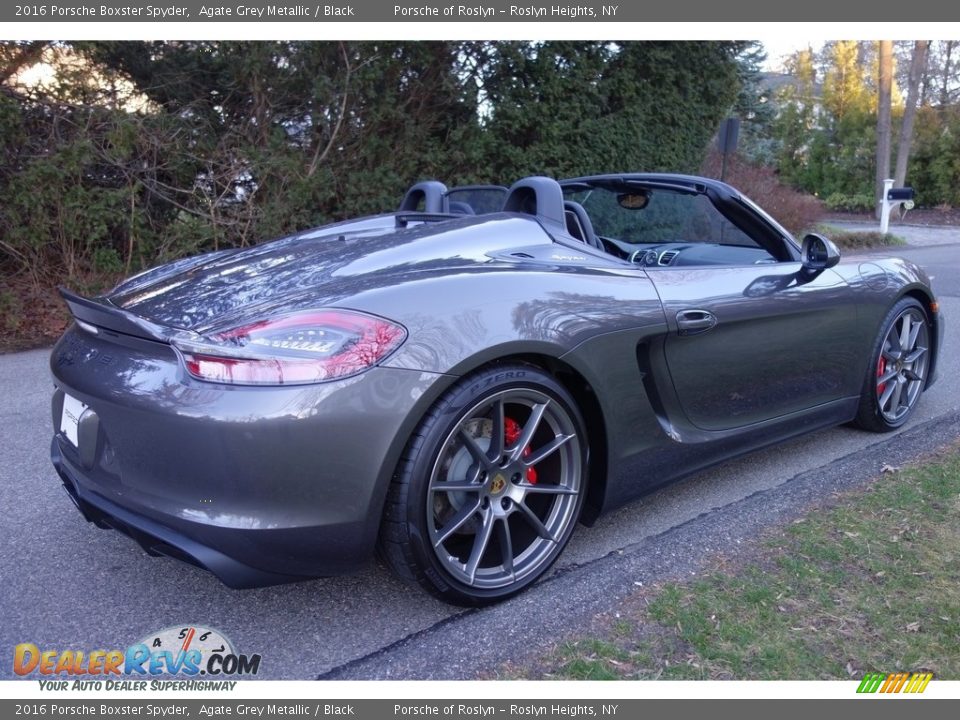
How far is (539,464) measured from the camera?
2.76 m

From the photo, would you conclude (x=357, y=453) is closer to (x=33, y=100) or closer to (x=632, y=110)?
(x=33, y=100)

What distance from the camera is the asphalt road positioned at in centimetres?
232

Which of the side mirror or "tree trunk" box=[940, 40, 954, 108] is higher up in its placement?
"tree trunk" box=[940, 40, 954, 108]

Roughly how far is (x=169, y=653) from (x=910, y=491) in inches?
116

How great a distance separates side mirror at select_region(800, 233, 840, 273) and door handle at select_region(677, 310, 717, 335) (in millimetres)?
850

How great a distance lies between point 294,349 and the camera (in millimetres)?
2113

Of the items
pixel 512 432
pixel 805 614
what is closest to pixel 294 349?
pixel 512 432

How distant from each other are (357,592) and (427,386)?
2.82 feet

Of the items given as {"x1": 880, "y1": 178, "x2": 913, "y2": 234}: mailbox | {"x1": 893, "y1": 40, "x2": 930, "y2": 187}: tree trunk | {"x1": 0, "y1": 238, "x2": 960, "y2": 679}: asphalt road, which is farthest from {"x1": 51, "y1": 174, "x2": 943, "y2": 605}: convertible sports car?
{"x1": 893, "y1": 40, "x2": 930, "y2": 187}: tree trunk

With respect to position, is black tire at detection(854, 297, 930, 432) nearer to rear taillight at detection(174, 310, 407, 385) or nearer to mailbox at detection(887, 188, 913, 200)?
rear taillight at detection(174, 310, 407, 385)

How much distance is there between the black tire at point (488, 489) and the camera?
228 cm

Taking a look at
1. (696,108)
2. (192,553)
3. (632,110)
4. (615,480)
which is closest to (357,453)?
(192,553)

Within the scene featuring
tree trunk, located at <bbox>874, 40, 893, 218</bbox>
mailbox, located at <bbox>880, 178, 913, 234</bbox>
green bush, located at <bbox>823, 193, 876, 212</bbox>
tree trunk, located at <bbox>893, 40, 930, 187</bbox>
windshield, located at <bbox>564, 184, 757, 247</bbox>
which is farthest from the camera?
green bush, located at <bbox>823, 193, 876, 212</bbox>

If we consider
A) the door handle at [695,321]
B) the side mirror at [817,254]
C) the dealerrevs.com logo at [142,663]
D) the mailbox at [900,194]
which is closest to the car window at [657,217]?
the side mirror at [817,254]
